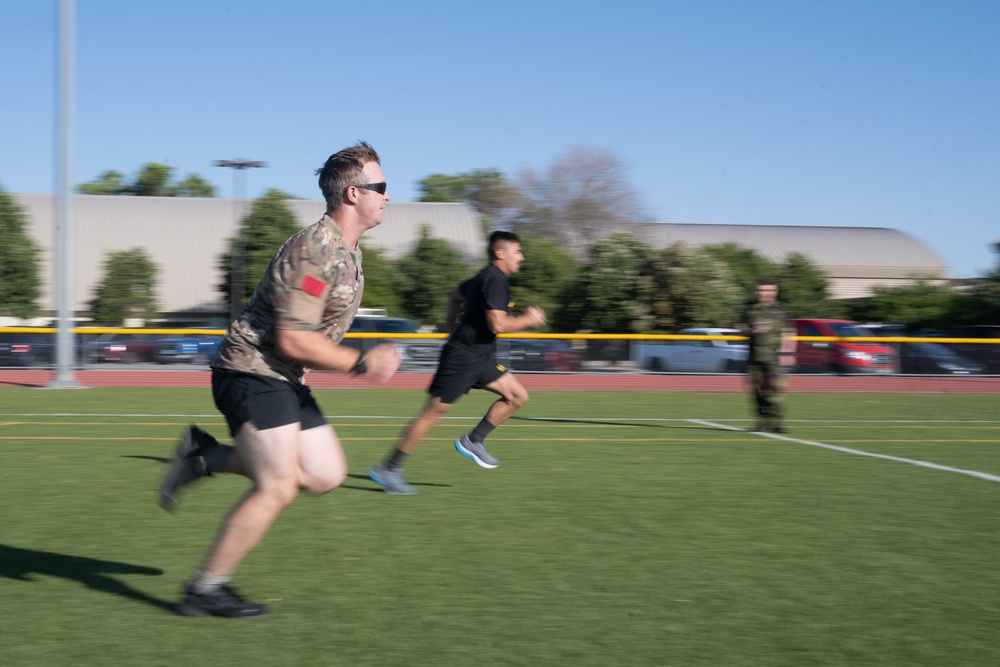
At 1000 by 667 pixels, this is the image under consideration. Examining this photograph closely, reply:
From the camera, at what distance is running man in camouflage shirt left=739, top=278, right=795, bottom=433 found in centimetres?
1177

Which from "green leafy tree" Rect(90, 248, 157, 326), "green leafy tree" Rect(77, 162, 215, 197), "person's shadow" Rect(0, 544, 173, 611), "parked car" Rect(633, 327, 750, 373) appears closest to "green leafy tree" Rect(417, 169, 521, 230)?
"green leafy tree" Rect(77, 162, 215, 197)

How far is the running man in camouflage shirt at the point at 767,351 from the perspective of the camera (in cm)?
1177

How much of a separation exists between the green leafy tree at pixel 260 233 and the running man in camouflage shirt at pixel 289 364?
44581mm

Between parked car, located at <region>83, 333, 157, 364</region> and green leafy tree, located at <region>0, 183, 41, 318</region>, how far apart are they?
1014 inches

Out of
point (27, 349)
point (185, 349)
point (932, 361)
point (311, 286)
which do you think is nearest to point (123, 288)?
point (27, 349)

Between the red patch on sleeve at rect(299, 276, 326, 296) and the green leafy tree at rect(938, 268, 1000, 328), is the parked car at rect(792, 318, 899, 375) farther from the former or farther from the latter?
the green leafy tree at rect(938, 268, 1000, 328)

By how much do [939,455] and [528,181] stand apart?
5042 cm

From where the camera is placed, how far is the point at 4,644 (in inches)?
146

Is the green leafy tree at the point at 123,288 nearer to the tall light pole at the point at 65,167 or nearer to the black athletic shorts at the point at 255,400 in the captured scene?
the tall light pole at the point at 65,167

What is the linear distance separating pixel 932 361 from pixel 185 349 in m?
16.7

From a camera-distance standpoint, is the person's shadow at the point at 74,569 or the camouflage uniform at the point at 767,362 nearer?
the person's shadow at the point at 74,569

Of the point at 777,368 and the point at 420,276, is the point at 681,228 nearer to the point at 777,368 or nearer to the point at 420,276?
the point at 420,276

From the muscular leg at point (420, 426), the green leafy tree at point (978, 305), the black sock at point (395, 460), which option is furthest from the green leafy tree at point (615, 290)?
the black sock at point (395, 460)

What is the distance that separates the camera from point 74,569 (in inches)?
191
